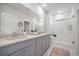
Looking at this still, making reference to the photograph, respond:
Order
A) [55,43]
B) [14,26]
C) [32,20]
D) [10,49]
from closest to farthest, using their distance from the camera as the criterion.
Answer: [10,49] → [14,26] → [32,20] → [55,43]

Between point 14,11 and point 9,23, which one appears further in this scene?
point 14,11

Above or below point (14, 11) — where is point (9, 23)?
below

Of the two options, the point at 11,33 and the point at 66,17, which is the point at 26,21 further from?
the point at 66,17

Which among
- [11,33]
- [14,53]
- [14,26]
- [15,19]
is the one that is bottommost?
[14,53]

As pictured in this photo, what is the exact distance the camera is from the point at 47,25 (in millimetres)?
3328

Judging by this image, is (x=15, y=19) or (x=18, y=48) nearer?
(x=18, y=48)

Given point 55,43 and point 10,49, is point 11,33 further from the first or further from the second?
point 55,43

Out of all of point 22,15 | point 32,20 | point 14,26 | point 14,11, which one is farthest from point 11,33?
point 32,20

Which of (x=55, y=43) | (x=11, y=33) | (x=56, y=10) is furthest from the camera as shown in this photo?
(x=55, y=43)

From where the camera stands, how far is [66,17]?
153 inches

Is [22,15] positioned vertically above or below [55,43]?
above

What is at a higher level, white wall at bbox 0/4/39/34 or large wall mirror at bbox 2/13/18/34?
white wall at bbox 0/4/39/34

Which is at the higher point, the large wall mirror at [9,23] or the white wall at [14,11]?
the white wall at [14,11]

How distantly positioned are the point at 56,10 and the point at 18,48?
8.68 ft
